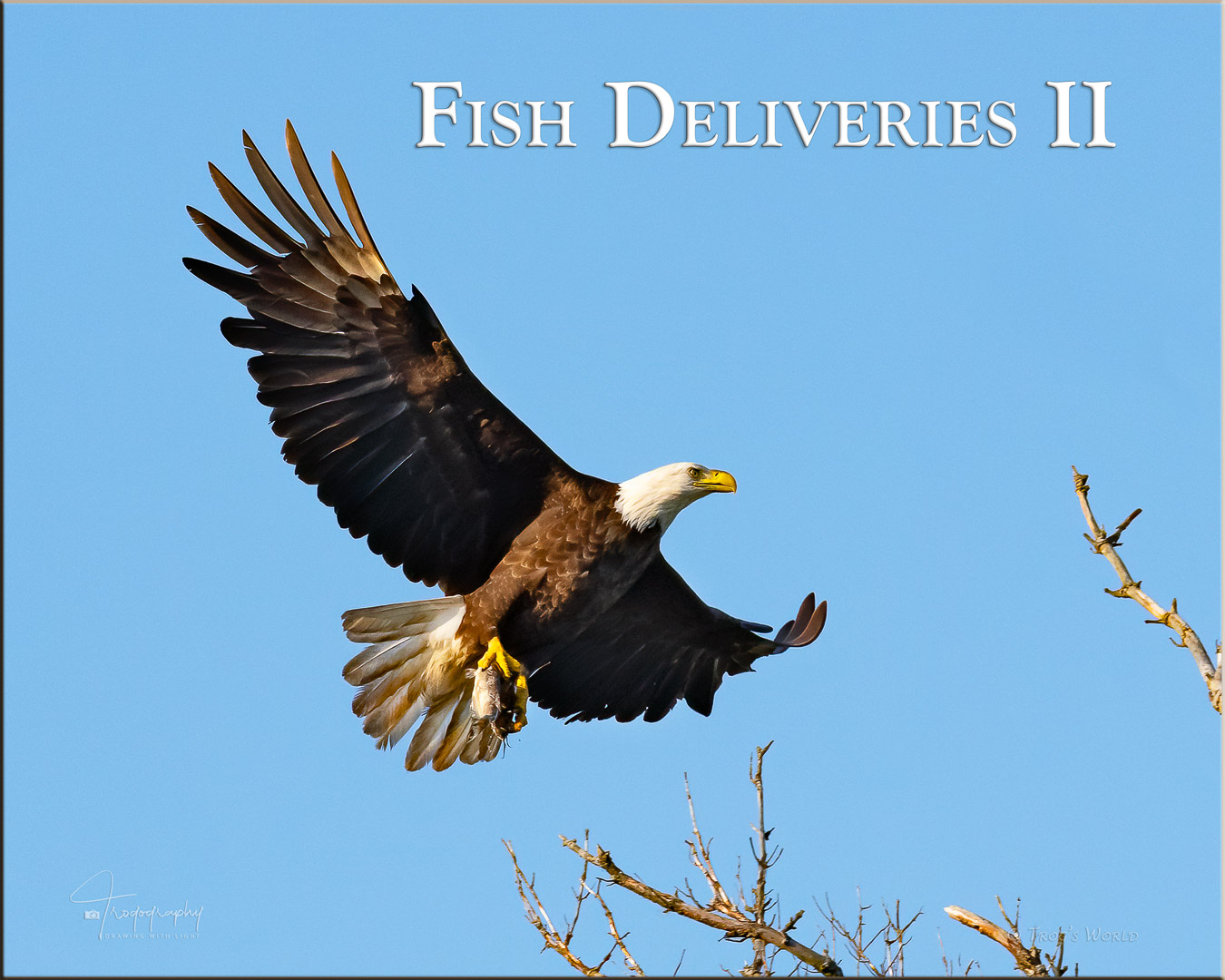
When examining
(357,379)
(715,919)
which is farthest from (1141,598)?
(357,379)

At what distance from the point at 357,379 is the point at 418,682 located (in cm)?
140

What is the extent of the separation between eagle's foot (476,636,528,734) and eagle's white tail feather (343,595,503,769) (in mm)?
93

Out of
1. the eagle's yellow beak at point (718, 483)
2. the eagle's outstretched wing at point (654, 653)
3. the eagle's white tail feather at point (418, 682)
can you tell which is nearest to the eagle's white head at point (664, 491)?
the eagle's yellow beak at point (718, 483)

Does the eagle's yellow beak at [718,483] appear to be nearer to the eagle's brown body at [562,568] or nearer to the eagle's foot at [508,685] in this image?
the eagle's brown body at [562,568]

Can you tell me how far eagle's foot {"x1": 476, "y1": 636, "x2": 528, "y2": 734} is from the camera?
591 centimetres

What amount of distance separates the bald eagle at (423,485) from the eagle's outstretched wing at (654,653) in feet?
0.82

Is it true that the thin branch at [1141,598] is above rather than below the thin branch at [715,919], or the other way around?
above

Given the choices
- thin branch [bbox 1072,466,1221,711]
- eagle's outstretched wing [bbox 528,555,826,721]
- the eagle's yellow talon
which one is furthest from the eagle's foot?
thin branch [bbox 1072,466,1221,711]

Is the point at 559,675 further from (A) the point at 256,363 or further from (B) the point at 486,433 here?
(A) the point at 256,363

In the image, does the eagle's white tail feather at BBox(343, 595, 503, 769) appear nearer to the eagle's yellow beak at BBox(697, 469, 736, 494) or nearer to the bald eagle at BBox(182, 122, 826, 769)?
the bald eagle at BBox(182, 122, 826, 769)

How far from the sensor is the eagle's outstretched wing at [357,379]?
5.57 meters

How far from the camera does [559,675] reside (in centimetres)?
679

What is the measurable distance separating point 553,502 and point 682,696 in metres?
1.62

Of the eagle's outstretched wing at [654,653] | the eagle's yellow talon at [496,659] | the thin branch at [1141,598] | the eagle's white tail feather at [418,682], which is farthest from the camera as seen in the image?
the eagle's outstretched wing at [654,653]
